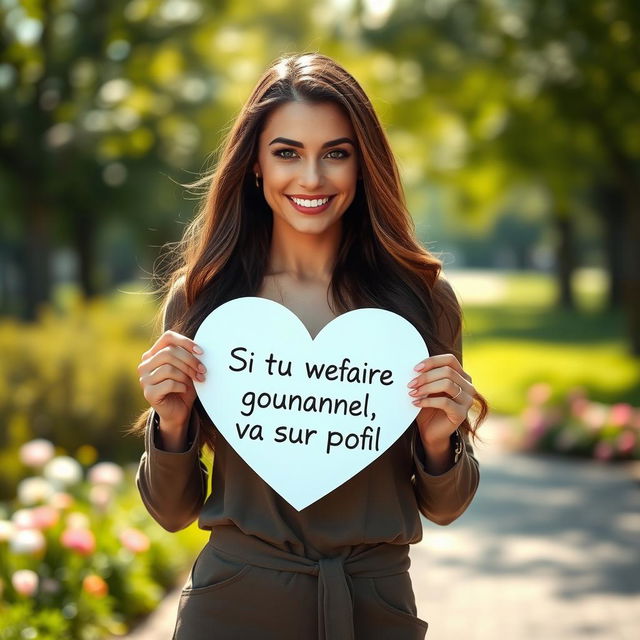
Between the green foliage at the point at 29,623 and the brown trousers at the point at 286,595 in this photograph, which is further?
the green foliage at the point at 29,623

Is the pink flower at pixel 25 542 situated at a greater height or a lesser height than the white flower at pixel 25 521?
lesser

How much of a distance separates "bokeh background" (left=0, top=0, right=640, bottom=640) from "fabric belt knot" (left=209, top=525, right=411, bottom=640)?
2.52 feet

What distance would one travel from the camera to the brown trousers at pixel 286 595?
2.01m


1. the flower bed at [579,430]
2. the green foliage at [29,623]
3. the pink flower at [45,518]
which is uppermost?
the flower bed at [579,430]

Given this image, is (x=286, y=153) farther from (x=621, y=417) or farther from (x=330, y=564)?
(x=621, y=417)

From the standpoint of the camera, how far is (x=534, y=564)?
6074 millimetres

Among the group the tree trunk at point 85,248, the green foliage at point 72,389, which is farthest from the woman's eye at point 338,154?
the tree trunk at point 85,248

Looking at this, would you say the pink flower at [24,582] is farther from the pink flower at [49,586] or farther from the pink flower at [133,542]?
the pink flower at [133,542]

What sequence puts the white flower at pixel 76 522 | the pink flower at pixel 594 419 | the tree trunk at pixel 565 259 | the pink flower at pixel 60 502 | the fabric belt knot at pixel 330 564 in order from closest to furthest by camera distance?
the fabric belt knot at pixel 330 564 < the white flower at pixel 76 522 < the pink flower at pixel 60 502 < the pink flower at pixel 594 419 < the tree trunk at pixel 565 259

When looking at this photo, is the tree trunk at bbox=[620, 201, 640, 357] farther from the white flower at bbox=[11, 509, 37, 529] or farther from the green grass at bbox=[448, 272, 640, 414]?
the white flower at bbox=[11, 509, 37, 529]

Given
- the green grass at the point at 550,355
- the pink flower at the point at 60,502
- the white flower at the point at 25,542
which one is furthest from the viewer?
the green grass at the point at 550,355

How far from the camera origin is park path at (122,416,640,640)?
16.3 feet

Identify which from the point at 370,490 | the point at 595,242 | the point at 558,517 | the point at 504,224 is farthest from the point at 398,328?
the point at 504,224

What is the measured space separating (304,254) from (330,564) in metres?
0.70
